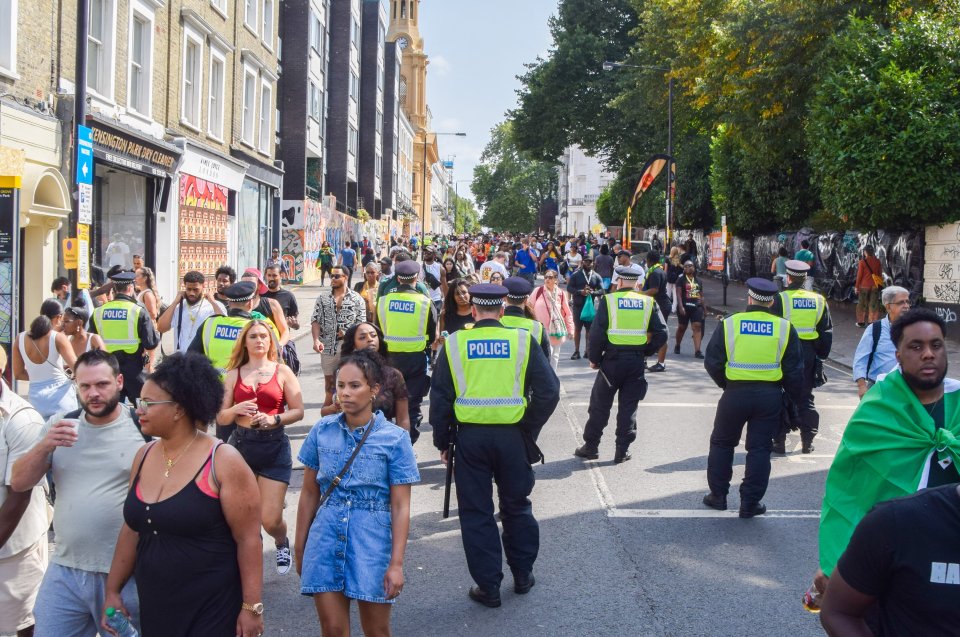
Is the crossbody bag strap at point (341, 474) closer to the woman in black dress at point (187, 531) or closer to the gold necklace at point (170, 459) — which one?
the woman in black dress at point (187, 531)

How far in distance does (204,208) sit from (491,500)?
776 inches

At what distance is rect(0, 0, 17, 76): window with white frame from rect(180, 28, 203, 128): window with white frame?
7985 mm

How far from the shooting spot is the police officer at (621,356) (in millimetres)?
9305

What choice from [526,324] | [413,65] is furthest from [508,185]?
[526,324]

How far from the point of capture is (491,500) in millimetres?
5707

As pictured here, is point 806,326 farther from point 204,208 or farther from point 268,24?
point 268,24

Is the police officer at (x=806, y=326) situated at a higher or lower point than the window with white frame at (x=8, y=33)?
lower

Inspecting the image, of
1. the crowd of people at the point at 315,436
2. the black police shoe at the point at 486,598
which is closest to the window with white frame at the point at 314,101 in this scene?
the crowd of people at the point at 315,436

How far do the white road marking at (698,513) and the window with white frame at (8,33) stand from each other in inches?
423

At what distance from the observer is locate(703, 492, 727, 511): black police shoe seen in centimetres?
773

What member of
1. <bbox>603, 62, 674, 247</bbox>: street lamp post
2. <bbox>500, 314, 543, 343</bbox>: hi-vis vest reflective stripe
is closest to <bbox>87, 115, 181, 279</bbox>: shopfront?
<bbox>500, 314, 543, 343</bbox>: hi-vis vest reflective stripe

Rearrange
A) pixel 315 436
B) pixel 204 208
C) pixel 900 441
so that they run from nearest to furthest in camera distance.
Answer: pixel 900 441, pixel 315 436, pixel 204 208

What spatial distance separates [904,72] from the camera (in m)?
19.0

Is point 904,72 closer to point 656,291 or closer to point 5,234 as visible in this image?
point 656,291
